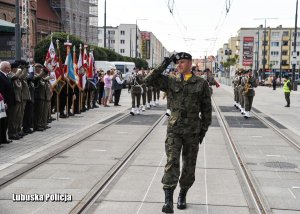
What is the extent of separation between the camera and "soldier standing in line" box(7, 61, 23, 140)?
1154 cm

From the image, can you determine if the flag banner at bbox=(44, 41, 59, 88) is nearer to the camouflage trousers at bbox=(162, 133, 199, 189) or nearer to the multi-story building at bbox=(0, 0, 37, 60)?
the multi-story building at bbox=(0, 0, 37, 60)

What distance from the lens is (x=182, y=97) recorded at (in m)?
5.78

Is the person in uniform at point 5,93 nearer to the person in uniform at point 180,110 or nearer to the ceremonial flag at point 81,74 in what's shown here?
the person in uniform at point 180,110

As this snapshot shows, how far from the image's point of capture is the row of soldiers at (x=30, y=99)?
11.6m

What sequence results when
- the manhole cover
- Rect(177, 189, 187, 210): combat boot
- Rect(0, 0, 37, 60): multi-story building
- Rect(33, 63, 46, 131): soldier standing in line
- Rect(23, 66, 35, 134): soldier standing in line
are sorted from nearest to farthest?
Rect(177, 189, 187, 210): combat boot < the manhole cover < Rect(23, 66, 35, 134): soldier standing in line < Rect(33, 63, 46, 131): soldier standing in line < Rect(0, 0, 37, 60): multi-story building

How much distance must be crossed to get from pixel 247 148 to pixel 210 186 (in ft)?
13.2

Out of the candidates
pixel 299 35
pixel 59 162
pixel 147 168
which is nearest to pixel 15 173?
pixel 59 162

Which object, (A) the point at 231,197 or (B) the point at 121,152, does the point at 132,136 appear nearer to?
(B) the point at 121,152

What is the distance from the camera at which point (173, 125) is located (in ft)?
19.0

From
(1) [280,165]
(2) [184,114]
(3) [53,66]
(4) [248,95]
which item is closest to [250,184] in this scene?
(1) [280,165]

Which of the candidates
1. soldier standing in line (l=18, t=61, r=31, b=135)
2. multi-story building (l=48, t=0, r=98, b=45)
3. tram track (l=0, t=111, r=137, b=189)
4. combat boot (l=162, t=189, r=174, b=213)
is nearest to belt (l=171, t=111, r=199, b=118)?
combat boot (l=162, t=189, r=174, b=213)

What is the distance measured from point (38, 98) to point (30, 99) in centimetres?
103

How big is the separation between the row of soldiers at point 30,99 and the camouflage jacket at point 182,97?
631 centimetres

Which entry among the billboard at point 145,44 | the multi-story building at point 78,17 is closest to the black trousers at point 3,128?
the multi-story building at point 78,17
